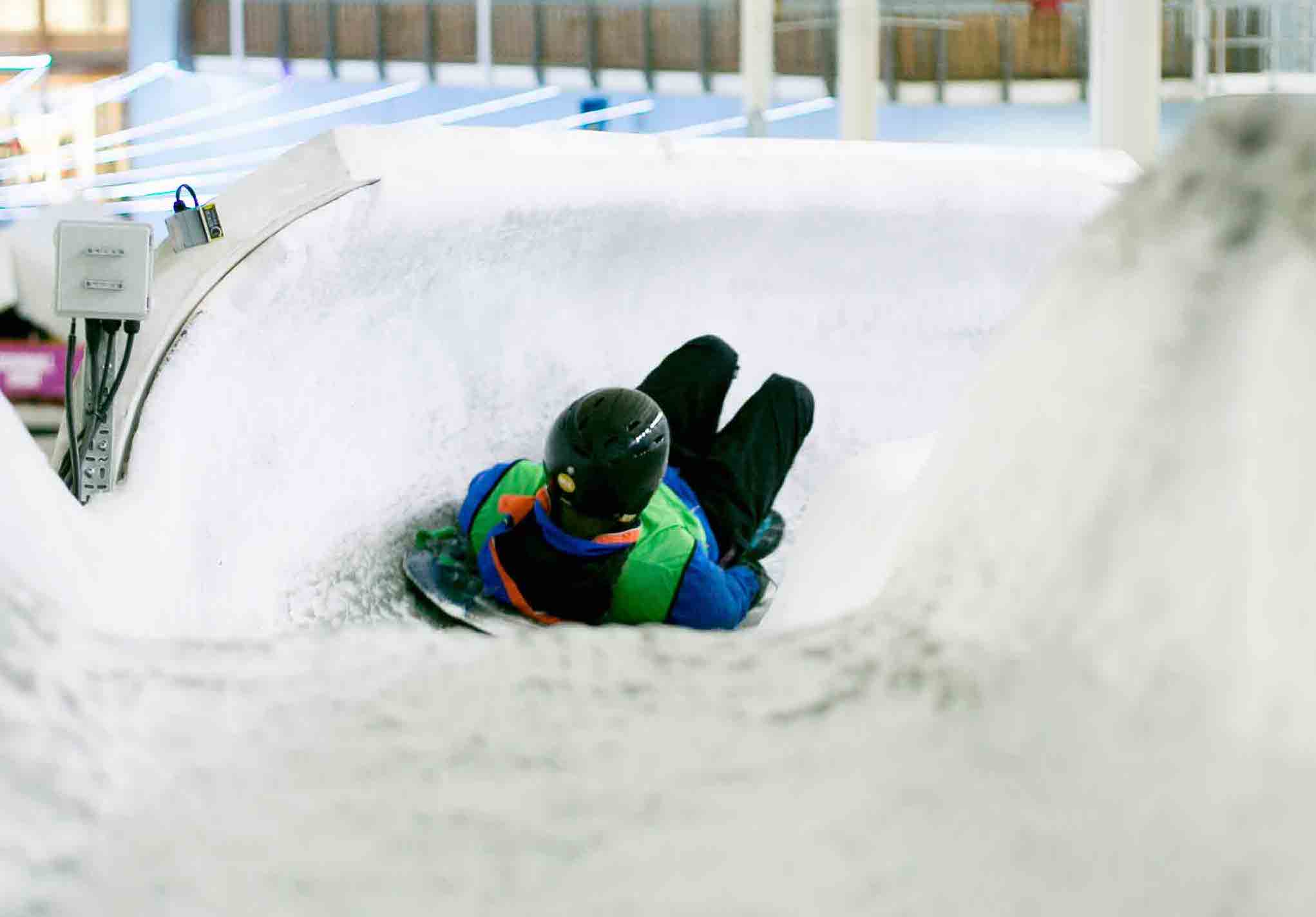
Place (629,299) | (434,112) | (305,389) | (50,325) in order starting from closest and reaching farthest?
(305,389) < (629,299) < (50,325) < (434,112)

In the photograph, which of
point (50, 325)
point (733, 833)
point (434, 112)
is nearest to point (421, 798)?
point (733, 833)

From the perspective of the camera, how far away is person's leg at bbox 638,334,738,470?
8.80ft

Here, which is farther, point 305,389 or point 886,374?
point 886,374

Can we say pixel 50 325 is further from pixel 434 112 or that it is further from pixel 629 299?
pixel 434 112

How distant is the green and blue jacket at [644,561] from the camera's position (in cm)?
221

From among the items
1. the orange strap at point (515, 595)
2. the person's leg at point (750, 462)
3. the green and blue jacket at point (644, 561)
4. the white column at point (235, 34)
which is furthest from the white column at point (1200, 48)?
the white column at point (235, 34)

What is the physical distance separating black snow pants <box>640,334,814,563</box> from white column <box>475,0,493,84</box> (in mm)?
7263

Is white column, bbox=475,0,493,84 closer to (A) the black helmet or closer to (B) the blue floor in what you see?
(B) the blue floor

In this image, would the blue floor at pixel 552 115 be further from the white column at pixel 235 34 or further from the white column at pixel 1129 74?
the white column at pixel 1129 74

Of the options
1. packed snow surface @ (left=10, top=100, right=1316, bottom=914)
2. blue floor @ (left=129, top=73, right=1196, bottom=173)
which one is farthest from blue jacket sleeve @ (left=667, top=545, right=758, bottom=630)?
blue floor @ (left=129, top=73, right=1196, bottom=173)

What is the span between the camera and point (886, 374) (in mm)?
3117

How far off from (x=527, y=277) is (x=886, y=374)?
0.84 meters

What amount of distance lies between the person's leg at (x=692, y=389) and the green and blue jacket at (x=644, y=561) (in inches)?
10.7

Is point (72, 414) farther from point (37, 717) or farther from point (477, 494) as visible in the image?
point (37, 717)
